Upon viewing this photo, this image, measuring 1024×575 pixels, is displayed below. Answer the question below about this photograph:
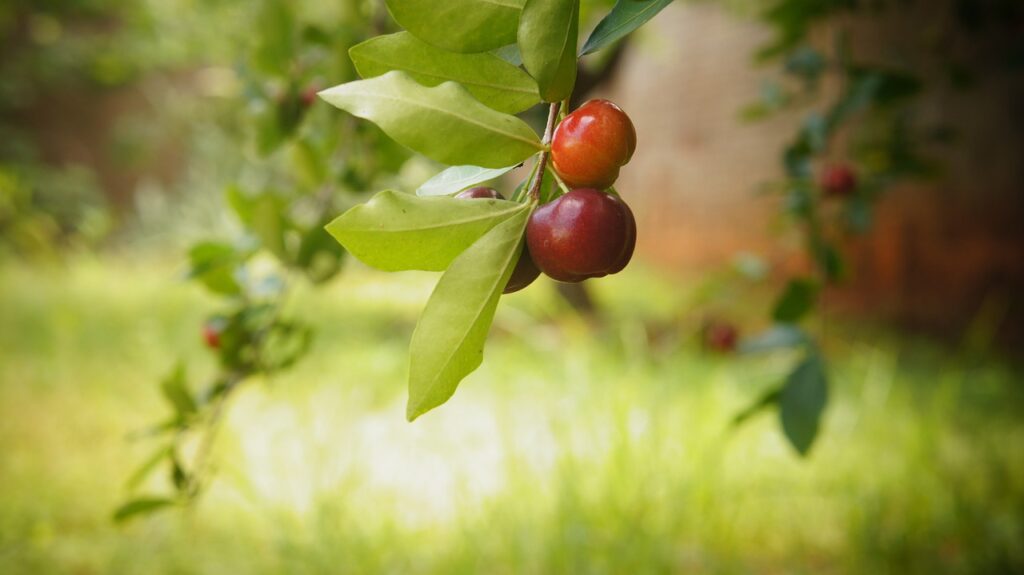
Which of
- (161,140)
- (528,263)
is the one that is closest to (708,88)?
(528,263)

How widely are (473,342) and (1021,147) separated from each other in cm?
311

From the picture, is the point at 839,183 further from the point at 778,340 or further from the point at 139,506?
the point at 139,506

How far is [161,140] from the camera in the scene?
231 inches

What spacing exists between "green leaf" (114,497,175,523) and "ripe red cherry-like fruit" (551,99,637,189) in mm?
522

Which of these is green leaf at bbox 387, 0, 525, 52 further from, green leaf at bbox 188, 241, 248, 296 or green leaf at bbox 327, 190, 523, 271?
green leaf at bbox 188, 241, 248, 296

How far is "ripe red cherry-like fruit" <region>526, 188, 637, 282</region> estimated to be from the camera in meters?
0.29

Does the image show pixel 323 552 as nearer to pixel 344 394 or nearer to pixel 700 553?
pixel 700 553

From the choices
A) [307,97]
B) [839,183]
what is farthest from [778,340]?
[307,97]

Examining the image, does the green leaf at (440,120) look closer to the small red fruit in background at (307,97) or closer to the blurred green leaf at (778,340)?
the small red fruit in background at (307,97)

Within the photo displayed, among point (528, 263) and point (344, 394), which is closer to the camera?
point (528, 263)

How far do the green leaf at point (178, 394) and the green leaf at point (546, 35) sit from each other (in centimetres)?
50

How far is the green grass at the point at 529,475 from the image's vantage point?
133 cm

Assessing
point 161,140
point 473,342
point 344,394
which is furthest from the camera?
point 161,140

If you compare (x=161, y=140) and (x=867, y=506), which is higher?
(x=867, y=506)
